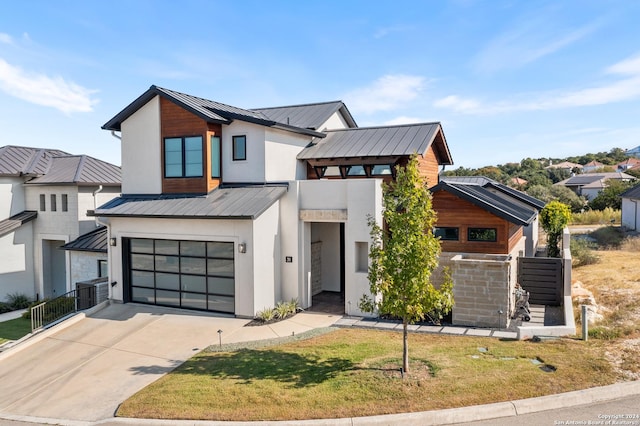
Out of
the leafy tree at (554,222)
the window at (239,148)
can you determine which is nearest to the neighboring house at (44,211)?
the window at (239,148)

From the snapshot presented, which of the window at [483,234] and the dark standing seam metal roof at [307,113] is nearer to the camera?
the window at [483,234]

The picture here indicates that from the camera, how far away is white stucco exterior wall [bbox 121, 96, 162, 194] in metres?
18.4

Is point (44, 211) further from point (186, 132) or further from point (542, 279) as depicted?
point (542, 279)

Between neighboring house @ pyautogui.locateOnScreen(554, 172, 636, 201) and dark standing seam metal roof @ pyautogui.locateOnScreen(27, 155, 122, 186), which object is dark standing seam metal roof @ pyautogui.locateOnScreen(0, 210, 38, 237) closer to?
dark standing seam metal roof @ pyautogui.locateOnScreen(27, 155, 122, 186)

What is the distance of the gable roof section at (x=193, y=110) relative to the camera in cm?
1725

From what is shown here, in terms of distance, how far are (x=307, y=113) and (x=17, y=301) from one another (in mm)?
17455

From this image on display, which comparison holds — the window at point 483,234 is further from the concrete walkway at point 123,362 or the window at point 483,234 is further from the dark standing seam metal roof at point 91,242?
the dark standing seam metal roof at point 91,242

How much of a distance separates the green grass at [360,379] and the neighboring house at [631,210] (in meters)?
31.5

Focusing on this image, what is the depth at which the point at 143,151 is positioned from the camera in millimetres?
18703

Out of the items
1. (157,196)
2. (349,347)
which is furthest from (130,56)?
(349,347)

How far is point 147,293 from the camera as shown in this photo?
17688 mm

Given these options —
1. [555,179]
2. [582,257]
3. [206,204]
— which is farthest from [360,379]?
[555,179]

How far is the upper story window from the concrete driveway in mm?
5278

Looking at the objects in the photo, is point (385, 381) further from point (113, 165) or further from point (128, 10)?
point (113, 165)
